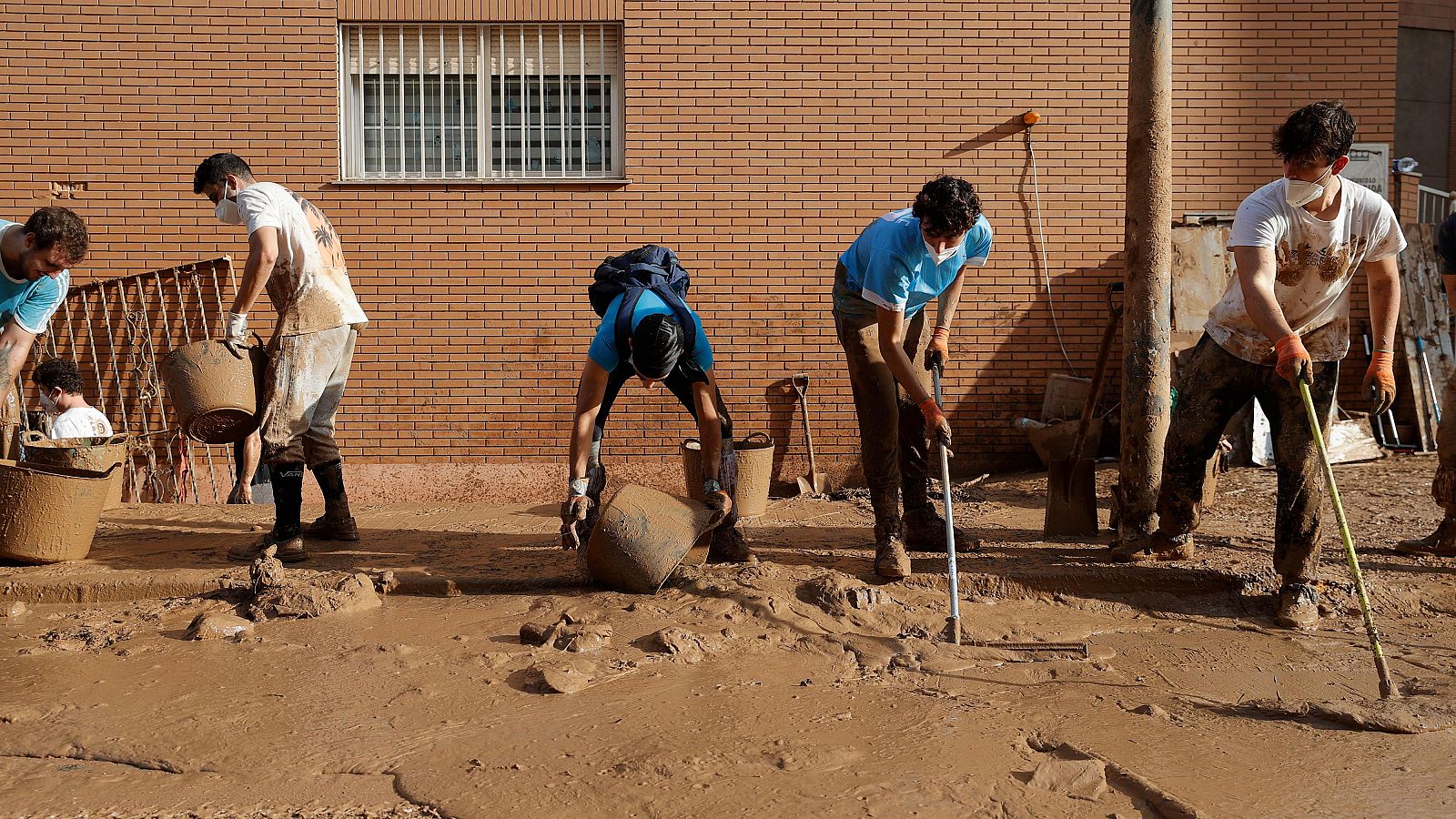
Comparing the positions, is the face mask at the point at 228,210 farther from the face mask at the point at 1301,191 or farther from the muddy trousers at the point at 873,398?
the face mask at the point at 1301,191

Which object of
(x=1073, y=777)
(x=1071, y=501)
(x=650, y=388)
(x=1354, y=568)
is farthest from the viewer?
(x=1071, y=501)

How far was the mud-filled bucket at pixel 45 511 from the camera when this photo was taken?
4.71 meters

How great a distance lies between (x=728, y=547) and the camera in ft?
15.8

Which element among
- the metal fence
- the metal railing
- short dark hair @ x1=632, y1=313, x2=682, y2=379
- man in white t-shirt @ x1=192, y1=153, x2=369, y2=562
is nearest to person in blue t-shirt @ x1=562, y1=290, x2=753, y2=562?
short dark hair @ x1=632, y1=313, x2=682, y2=379

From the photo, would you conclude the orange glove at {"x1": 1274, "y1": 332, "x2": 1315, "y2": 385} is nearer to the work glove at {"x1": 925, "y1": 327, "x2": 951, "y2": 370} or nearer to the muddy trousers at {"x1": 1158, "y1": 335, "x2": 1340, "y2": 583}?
the muddy trousers at {"x1": 1158, "y1": 335, "x2": 1340, "y2": 583}

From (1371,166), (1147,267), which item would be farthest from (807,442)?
(1371,166)

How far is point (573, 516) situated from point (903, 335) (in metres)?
1.54

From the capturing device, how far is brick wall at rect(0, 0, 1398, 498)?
24.1 ft

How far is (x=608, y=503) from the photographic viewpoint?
4188 millimetres

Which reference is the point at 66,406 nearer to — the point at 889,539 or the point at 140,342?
the point at 140,342

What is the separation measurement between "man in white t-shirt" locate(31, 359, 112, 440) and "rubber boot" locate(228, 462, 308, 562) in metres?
1.87

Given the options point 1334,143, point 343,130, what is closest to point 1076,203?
point 1334,143

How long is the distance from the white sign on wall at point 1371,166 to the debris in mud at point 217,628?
7.48m

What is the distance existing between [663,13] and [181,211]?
3532 mm
